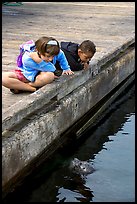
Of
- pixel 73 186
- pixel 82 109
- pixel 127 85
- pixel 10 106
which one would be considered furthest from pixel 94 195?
pixel 127 85

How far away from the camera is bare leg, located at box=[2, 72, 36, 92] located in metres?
6.30

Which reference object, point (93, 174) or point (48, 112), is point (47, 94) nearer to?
point (48, 112)

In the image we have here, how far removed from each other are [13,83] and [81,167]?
49.0 inches

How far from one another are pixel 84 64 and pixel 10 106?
62.2 inches

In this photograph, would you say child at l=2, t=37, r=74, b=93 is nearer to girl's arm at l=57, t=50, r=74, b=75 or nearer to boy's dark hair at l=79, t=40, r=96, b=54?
girl's arm at l=57, t=50, r=74, b=75

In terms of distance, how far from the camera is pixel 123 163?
6.37 metres

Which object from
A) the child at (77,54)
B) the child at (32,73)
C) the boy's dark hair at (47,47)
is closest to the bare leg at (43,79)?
the child at (32,73)

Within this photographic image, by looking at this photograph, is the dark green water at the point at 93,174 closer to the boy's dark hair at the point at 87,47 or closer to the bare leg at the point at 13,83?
the bare leg at the point at 13,83

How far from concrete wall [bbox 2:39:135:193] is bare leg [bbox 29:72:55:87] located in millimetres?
81

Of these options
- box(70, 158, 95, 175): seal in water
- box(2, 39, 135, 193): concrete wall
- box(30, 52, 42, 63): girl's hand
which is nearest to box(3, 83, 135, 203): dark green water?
box(70, 158, 95, 175): seal in water

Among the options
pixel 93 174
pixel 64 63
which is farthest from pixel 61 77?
pixel 93 174

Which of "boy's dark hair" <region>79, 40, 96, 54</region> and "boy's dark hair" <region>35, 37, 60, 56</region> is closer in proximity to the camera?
"boy's dark hair" <region>35, 37, 60, 56</region>

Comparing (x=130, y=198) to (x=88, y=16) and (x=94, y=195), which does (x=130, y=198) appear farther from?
(x=88, y=16)

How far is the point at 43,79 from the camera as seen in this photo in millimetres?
6324
